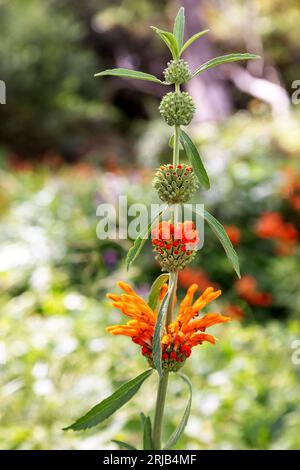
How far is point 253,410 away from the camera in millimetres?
1631

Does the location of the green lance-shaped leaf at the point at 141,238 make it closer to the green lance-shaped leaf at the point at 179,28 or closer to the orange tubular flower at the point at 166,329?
the orange tubular flower at the point at 166,329

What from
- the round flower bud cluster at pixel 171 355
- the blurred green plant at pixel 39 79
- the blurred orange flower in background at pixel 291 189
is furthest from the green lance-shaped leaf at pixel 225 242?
the blurred green plant at pixel 39 79

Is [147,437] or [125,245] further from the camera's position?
[125,245]

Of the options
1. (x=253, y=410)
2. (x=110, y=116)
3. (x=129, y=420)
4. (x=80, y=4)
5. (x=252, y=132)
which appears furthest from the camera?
(x=80, y=4)

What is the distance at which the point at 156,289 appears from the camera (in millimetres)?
687

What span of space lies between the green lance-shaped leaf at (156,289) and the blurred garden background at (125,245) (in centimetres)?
76

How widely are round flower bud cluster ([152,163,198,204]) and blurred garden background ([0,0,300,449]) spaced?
0.88 m

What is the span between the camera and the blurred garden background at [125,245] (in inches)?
67.1

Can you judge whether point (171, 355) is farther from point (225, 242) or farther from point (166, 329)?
point (225, 242)

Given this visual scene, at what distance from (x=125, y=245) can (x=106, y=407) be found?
238 centimetres

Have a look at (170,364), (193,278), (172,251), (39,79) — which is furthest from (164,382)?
(39,79)

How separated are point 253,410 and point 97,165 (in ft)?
19.3
